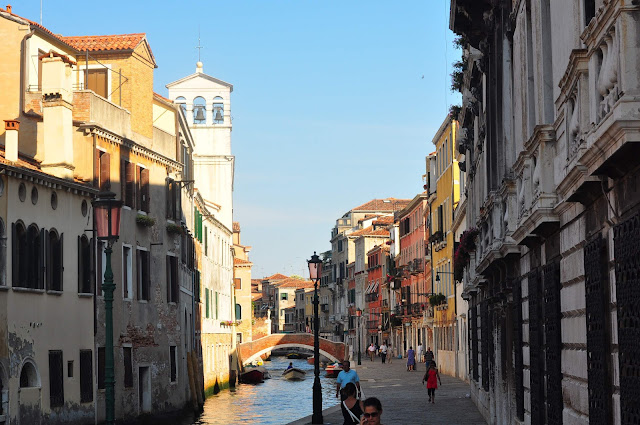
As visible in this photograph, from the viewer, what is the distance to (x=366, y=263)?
335 ft

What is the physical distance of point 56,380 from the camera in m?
24.2

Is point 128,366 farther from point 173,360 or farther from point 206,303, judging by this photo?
point 206,303

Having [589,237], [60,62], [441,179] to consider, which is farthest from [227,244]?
[589,237]

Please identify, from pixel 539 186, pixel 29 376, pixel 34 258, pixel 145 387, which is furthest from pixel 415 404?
pixel 539 186

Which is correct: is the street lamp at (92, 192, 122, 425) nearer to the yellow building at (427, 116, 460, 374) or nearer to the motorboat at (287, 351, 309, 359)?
the yellow building at (427, 116, 460, 374)

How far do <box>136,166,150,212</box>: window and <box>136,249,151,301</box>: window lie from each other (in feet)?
4.08

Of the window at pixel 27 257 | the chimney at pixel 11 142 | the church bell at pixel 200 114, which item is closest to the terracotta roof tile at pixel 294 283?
the church bell at pixel 200 114

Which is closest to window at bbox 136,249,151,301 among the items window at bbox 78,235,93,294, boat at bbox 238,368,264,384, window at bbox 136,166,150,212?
window at bbox 136,166,150,212

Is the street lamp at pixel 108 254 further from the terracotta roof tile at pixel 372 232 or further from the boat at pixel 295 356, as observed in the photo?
the boat at pixel 295 356

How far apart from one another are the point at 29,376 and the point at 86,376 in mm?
2996

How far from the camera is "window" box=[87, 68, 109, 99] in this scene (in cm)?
3072

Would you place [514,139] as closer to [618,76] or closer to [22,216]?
[618,76]

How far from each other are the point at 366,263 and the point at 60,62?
77026mm

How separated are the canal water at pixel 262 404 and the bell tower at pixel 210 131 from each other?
33.7 ft
